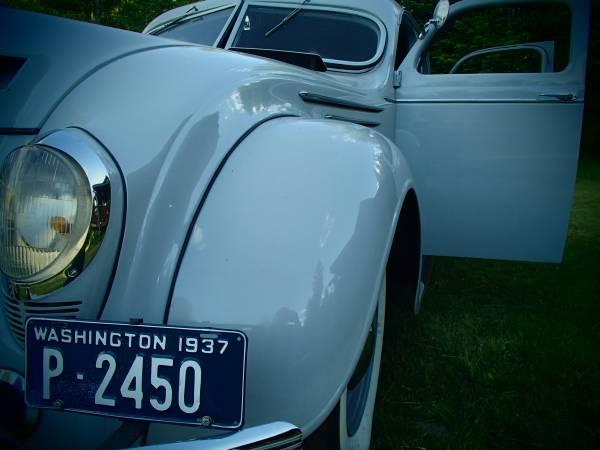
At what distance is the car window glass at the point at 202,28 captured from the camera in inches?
95.8

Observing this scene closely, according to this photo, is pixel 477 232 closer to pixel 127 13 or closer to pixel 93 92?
pixel 93 92

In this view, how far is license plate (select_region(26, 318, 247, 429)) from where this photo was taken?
2.67 ft

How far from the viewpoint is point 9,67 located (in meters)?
1.05

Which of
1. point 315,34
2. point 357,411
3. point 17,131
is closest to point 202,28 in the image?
point 315,34

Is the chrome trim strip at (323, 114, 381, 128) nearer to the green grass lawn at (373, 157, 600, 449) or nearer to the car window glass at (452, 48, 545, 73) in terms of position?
the green grass lawn at (373, 157, 600, 449)

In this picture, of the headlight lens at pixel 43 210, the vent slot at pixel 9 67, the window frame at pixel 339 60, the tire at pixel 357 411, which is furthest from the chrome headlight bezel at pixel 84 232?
the window frame at pixel 339 60

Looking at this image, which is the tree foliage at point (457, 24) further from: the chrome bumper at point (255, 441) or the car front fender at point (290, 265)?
the chrome bumper at point (255, 441)

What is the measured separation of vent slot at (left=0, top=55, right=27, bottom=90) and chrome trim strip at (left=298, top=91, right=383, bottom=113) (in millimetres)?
759

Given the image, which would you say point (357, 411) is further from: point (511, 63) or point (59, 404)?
point (511, 63)

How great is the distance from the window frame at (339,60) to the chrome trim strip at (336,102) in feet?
0.96

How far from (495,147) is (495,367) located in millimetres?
1079

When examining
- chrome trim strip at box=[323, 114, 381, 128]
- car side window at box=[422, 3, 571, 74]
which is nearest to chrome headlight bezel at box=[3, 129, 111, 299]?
chrome trim strip at box=[323, 114, 381, 128]

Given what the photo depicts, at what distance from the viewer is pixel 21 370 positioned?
92 cm

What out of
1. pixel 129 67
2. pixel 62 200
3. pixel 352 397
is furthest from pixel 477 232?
pixel 62 200
